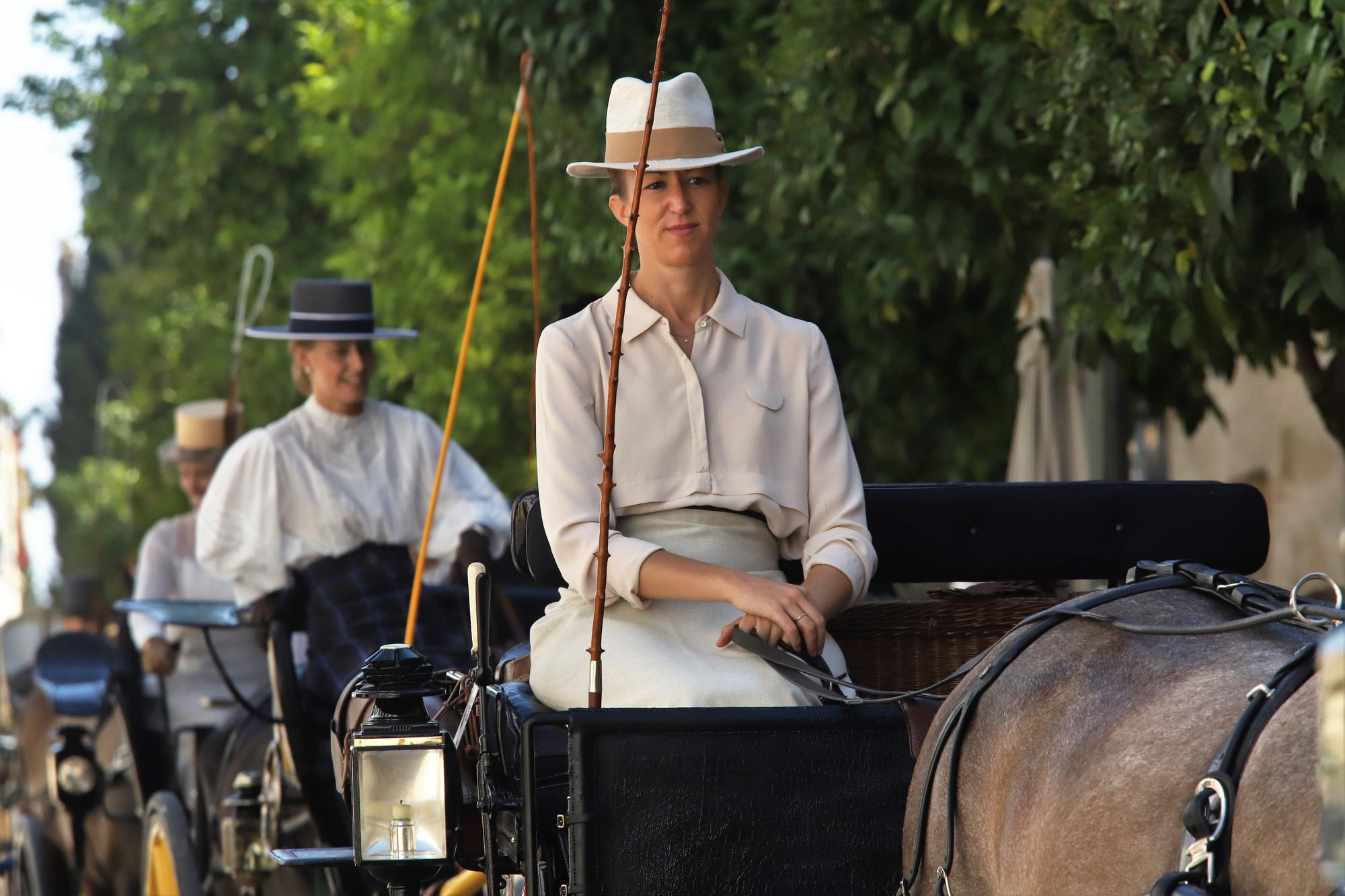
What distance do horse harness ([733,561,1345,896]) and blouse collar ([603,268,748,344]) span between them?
649 mm

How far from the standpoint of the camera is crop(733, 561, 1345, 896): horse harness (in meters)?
2.12

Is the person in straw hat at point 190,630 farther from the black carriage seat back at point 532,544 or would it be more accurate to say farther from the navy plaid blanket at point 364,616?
the black carriage seat back at point 532,544

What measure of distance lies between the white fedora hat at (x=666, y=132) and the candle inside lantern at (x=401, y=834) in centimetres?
124

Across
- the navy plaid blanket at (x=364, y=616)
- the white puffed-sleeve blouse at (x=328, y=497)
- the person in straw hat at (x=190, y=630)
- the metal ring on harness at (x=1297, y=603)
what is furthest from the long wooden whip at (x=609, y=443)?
the person in straw hat at (x=190, y=630)

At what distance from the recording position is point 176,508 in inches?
871

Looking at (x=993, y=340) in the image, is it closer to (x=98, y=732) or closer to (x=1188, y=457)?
(x=98, y=732)

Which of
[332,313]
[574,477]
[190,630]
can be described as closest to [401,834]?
[574,477]

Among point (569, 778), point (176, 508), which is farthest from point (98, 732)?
point (176, 508)

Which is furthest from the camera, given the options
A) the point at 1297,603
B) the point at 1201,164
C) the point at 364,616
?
the point at 364,616

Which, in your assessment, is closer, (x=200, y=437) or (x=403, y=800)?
(x=403, y=800)

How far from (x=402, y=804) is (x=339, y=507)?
9.22 feet

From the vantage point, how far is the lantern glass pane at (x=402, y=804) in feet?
11.6

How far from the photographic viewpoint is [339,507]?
626 cm

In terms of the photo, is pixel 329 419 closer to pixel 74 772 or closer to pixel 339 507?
pixel 339 507
